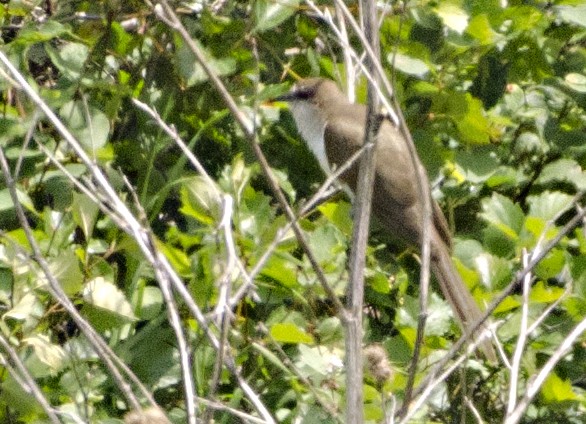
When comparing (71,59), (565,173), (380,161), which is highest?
(71,59)

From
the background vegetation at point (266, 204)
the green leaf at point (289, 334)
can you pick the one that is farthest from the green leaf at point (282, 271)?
the green leaf at point (289, 334)

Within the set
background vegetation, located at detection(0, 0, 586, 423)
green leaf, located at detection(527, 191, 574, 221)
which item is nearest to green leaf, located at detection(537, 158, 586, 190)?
background vegetation, located at detection(0, 0, 586, 423)

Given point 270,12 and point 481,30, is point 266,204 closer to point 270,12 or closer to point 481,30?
point 270,12

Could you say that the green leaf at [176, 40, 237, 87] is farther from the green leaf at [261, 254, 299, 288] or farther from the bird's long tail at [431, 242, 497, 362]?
the bird's long tail at [431, 242, 497, 362]

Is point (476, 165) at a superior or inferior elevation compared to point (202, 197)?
inferior

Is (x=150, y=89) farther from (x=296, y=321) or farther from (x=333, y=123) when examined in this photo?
(x=333, y=123)

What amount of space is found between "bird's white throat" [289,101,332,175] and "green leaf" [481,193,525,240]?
0.63 meters

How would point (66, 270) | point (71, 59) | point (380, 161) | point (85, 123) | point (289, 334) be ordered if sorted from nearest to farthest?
point (66, 270) < point (289, 334) < point (85, 123) < point (71, 59) < point (380, 161)

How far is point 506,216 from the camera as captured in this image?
313cm

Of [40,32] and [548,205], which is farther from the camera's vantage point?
[548,205]

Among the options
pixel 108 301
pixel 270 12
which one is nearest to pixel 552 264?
pixel 270 12

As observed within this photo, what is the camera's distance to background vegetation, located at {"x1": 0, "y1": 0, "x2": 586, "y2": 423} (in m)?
2.77

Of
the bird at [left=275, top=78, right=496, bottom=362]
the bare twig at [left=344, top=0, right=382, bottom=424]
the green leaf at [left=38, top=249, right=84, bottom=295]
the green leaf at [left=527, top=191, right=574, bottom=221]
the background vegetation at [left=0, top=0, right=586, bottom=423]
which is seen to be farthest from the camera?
the bird at [left=275, top=78, right=496, bottom=362]

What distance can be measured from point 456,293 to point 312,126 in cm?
98
